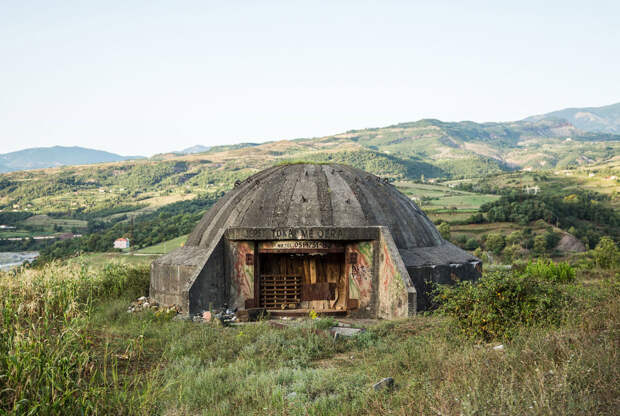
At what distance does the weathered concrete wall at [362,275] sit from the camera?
15133 mm

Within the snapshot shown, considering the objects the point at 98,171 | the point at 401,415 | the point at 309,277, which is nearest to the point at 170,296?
the point at 309,277

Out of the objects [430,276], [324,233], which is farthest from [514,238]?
[324,233]

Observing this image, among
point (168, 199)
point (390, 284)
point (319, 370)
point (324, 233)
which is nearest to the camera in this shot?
point (319, 370)

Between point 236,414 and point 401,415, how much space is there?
8.10ft

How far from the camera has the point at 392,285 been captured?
1431cm

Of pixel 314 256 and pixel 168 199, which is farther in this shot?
pixel 168 199

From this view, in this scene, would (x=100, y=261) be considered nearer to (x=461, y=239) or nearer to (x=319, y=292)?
(x=319, y=292)

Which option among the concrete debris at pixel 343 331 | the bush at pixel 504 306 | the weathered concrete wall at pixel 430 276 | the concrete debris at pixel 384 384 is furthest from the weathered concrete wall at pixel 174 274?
the concrete debris at pixel 384 384

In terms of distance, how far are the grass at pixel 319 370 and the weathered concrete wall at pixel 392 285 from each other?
2.09m

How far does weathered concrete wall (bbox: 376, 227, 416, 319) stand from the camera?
13633 mm

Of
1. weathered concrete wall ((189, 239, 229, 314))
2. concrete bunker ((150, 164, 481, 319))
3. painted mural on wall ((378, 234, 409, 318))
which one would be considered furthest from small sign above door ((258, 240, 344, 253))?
weathered concrete wall ((189, 239, 229, 314))

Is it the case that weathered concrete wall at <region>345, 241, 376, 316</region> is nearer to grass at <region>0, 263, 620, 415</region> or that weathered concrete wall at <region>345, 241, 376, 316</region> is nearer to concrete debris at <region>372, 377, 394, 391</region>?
grass at <region>0, 263, 620, 415</region>

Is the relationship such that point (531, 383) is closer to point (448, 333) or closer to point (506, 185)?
point (448, 333)

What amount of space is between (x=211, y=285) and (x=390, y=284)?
5.70 metres
